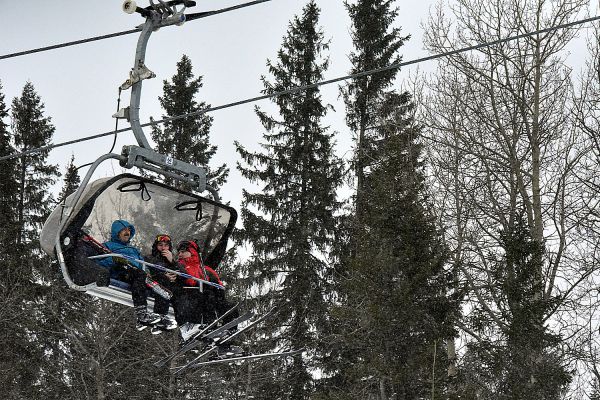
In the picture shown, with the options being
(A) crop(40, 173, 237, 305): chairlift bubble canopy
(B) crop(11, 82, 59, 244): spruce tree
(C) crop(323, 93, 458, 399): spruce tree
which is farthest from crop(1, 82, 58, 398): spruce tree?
(A) crop(40, 173, 237, 305): chairlift bubble canopy

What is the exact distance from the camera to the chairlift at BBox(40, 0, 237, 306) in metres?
8.03

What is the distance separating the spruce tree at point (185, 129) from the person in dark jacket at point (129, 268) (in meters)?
19.7

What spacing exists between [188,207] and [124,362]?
14.9 m

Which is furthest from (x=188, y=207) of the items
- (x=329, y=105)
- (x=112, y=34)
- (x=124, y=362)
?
(x=329, y=105)

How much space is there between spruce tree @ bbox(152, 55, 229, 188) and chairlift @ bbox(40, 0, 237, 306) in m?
18.9

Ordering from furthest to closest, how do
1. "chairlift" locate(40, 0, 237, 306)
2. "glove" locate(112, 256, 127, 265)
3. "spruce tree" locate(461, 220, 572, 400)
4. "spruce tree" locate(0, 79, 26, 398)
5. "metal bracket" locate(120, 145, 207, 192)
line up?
"spruce tree" locate(0, 79, 26, 398) → "spruce tree" locate(461, 220, 572, 400) → "glove" locate(112, 256, 127, 265) → "chairlift" locate(40, 0, 237, 306) → "metal bracket" locate(120, 145, 207, 192)

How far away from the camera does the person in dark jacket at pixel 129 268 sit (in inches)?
346

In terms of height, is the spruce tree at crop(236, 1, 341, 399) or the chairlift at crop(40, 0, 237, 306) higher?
the spruce tree at crop(236, 1, 341, 399)

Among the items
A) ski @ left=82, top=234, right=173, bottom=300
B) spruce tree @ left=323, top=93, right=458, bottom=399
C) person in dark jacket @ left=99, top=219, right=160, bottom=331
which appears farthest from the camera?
spruce tree @ left=323, top=93, right=458, bottom=399

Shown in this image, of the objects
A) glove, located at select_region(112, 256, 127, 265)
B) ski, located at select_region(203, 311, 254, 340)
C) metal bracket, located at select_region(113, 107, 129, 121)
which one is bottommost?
ski, located at select_region(203, 311, 254, 340)

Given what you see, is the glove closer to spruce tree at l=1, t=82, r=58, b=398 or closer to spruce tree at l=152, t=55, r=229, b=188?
spruce tree at l=1, t=82, r=58, b=398

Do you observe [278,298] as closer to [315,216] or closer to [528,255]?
[315,216]

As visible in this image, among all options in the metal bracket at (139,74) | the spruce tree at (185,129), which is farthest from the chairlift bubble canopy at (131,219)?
the spruce tree at (185,129)

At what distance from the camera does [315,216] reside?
28.6 meters
